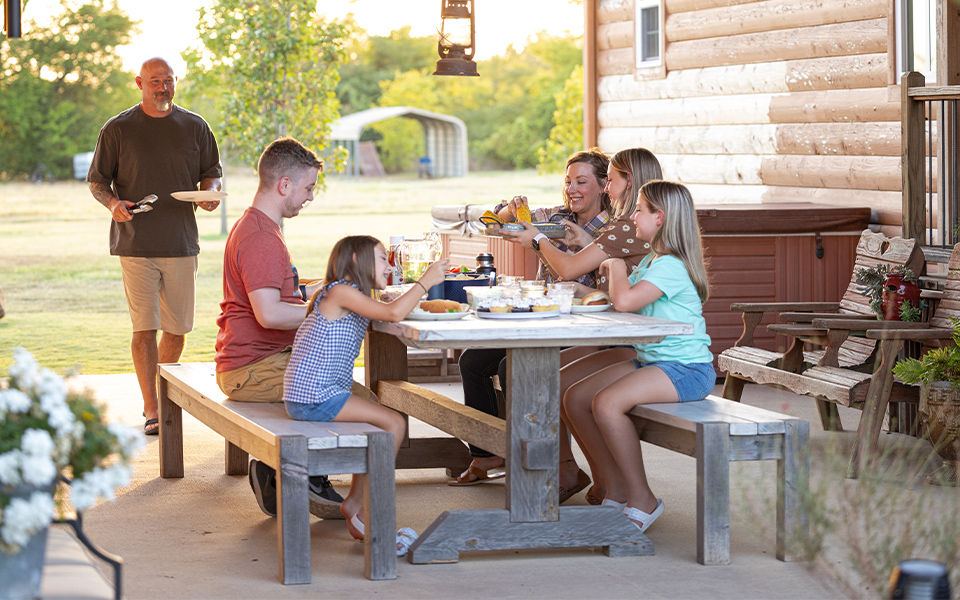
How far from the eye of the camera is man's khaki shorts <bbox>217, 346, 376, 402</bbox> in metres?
4.34

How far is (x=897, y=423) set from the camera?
18.7ft

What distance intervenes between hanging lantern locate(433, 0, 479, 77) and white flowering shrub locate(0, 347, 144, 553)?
3660 mm

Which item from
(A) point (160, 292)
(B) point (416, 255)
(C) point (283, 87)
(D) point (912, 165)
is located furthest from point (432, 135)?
(B) point (416, 255)

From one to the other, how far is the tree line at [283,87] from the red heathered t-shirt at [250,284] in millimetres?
8806

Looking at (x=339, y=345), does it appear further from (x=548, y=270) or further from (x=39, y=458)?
(x=39, y=458)

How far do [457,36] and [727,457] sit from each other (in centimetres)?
296

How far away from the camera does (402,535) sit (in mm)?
3900

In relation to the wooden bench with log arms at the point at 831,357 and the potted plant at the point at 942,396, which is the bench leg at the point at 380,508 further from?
the potted plant at the point at 942,396

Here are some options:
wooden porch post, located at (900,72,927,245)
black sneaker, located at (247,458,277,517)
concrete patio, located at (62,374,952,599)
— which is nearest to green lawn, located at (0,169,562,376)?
concrete patio, located at (62,374,952,599)

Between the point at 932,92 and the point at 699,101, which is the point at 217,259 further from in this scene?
the point at 932,92

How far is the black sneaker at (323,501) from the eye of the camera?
4414mm

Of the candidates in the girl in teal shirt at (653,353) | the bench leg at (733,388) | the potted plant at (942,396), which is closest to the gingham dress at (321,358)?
the girl in teal shirt at (653,353)

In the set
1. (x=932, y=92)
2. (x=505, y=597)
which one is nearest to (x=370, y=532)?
(x=505, y=597)

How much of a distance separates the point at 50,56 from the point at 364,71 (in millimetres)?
13646
